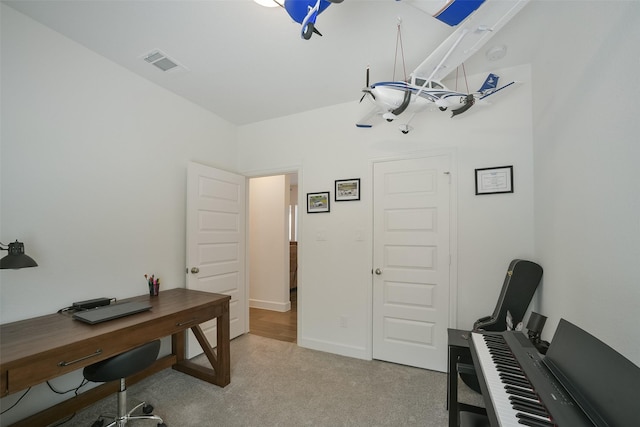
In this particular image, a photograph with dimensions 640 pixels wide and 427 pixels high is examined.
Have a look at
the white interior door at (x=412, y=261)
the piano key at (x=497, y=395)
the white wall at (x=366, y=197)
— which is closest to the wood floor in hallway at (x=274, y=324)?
the white wall at (x=366, y=197)

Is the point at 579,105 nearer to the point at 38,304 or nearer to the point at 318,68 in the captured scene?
the point at 318,68

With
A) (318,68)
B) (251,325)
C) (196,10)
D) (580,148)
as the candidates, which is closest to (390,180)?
(318,68)

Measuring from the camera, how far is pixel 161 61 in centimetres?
224

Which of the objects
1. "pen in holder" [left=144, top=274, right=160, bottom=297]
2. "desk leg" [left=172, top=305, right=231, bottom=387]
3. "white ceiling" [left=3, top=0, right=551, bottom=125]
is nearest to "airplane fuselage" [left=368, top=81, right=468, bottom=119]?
"white ceiling" [left=3, top=0, right=551, bottom=125]

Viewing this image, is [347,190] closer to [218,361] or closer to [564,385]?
[218,361]

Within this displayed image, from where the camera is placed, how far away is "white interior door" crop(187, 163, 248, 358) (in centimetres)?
278

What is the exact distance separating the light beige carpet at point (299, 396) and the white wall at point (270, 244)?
1774 mm

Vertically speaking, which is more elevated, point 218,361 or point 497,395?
point 497,395

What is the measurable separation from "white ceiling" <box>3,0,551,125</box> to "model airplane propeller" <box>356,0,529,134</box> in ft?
0.97

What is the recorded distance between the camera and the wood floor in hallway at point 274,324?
135 inches

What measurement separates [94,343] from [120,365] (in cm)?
20

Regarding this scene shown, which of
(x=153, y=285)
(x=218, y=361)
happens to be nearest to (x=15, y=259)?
(x=153, y=285)

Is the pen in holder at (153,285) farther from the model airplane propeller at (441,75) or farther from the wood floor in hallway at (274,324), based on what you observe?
the model airplane propeller at (441,75)

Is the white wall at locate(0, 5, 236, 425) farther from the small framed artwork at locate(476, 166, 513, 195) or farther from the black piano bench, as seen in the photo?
the small framed artwork at locate(476, 166, 513, 195)
